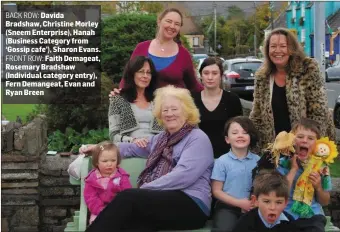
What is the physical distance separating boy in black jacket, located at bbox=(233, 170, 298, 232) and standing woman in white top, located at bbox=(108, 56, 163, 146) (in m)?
1.15

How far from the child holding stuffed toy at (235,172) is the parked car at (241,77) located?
16068 millimetres

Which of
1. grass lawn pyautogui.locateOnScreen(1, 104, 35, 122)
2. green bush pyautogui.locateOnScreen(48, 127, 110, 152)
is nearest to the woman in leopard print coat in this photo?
green bush pyautogui.locateOnScreen(48, 127, 110, 152)

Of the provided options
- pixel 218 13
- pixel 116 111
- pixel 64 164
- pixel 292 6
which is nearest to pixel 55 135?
pixel 64 164

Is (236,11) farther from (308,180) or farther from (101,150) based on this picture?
(308,180)

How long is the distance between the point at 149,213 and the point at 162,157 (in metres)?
0.48

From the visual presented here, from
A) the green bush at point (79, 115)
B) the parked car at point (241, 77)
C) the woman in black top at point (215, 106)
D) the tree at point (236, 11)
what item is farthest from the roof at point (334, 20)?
the woman in black top at point (215, 106)

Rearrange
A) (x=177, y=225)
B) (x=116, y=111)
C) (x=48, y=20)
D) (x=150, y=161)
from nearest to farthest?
(x=177, y=225) → (x=150, y=161) → (x=116, y=111) → (x=48, y=20)

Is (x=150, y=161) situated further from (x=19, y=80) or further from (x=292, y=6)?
(x=292, y=6)

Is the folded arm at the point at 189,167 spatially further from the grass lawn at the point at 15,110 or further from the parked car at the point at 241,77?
the parked car at the point at 241,77

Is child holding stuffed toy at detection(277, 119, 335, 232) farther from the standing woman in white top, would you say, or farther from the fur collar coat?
the standing woman in white top

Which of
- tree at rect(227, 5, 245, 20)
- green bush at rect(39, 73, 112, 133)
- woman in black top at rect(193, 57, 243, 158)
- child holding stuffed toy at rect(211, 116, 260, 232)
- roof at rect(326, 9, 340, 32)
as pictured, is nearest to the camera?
child holding stuffed toy at rect(211, 116, 260, 232)

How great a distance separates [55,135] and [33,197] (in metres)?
2.13

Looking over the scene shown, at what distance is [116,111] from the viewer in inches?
197

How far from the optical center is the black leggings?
13.3 ft
